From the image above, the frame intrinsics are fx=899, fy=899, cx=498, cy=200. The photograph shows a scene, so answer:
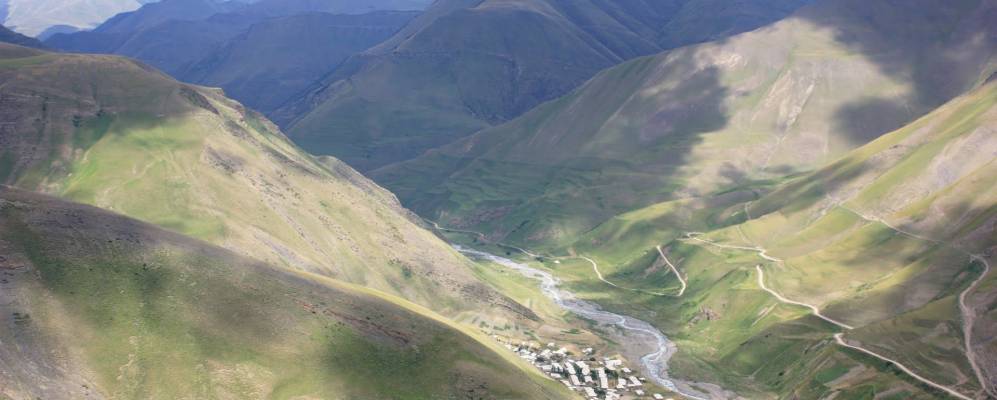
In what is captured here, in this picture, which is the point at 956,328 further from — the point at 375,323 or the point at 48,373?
the point at 48,373

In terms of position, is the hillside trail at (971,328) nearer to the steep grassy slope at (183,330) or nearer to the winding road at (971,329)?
the winding road at (971,329)

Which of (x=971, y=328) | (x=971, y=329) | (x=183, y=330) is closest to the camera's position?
(x=183, y=330)

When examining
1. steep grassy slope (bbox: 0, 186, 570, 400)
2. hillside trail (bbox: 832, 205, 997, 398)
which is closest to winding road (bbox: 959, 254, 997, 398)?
hillside trail (bbox: 832, 205, 997, 398)

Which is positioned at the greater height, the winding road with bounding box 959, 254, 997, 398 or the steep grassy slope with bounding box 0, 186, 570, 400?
the steep grassy slope with bounding box 0, 186, 570, 400

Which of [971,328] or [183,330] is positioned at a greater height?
[183,330]

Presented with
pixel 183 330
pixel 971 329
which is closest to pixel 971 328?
pixel 971 329

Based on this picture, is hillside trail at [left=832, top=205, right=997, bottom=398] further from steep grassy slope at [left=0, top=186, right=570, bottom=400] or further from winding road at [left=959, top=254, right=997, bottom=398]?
steep grassy slope at [left=0, top=186, right=570, bottom=400]

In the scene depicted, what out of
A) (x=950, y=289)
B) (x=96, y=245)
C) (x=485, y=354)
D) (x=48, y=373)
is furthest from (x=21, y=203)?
(x=950, y=289)

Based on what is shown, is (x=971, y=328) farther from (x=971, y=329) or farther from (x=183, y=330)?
(x=183, y=330)
